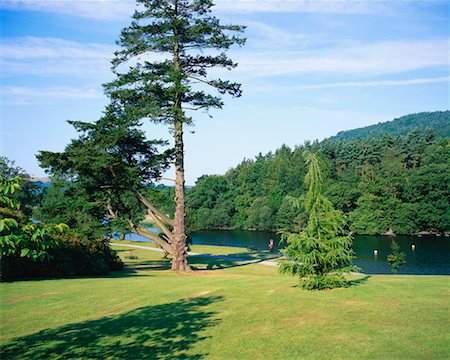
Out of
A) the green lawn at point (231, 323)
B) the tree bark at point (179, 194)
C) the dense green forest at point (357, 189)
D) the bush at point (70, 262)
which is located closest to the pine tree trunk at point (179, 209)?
the tree bark at point (179, 194)

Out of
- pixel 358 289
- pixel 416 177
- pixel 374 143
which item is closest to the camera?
pixel 358 289

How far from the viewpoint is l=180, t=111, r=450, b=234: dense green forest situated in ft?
235

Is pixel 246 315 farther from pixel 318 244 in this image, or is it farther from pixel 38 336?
pixel 38 336

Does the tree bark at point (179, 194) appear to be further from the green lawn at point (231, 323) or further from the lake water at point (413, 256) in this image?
the lake water at point (413, 256)

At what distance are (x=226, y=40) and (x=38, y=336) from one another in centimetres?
1830

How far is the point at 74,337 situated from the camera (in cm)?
902

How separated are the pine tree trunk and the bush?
4.04 meters

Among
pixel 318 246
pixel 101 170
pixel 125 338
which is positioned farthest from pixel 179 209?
pixel 125 338

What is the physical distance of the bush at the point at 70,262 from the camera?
17.5 meters

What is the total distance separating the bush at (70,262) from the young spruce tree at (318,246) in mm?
10344

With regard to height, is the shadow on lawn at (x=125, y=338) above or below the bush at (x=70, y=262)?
below

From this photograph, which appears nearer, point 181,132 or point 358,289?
point 358,289

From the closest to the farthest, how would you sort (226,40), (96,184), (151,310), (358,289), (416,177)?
1. (151,310)
2. (358,289)
3. (226,40)
4. (96,184)
5. (416,177)

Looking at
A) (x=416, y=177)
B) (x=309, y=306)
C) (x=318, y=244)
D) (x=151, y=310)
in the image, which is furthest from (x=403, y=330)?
(x=416, y=177)
